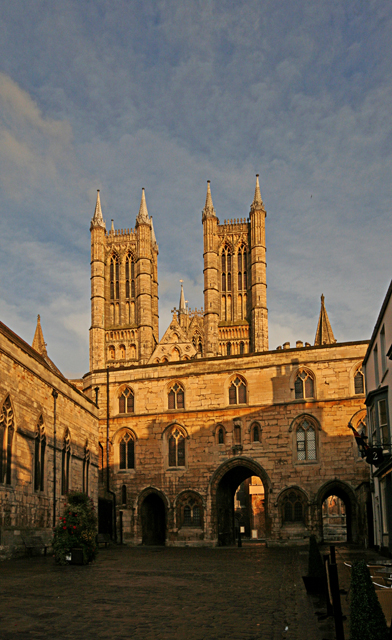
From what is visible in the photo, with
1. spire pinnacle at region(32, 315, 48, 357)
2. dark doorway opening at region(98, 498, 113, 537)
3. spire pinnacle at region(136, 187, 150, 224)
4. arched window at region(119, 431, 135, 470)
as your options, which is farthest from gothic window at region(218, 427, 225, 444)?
spire pinnacle at region(136, 187, 150, 224)

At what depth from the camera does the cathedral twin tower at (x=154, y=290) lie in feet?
275

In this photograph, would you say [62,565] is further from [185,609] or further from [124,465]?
[124,465]

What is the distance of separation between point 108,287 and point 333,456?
6192cm

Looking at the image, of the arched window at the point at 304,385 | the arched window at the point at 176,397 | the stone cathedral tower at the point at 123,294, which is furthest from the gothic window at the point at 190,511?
the stone cathedral tower at the point at 123,294

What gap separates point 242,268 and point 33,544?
6624 centimetres

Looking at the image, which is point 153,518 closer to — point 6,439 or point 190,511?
point 190,511

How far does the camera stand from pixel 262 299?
83.2 meters

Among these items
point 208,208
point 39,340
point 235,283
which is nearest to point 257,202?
point 208,208

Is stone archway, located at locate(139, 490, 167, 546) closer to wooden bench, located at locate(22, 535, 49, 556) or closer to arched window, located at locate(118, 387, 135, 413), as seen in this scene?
arched window, located at locate(118, 387, 135, 413)

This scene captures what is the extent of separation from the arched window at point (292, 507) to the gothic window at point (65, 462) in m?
11.7

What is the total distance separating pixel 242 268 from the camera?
87.8m

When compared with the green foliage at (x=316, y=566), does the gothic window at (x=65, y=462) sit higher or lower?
higher

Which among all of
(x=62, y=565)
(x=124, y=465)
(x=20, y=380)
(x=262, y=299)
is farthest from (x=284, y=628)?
(x=262, y=299)

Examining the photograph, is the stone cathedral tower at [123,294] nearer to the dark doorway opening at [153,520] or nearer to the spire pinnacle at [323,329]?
the spire pinnacle at [323,329]
